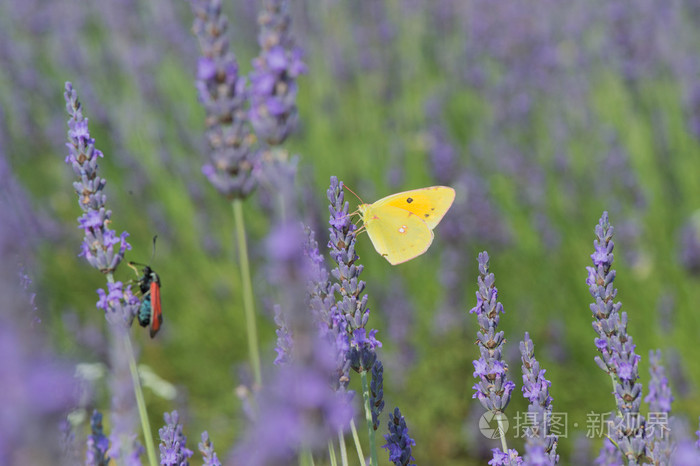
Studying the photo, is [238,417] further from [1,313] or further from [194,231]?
[1,313]

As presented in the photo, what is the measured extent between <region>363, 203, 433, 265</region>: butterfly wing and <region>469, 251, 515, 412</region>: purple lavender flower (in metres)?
1.13

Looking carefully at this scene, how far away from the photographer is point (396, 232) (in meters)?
2.61

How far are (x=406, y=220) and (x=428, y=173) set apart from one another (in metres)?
2.07

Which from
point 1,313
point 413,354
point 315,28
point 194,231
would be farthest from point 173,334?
point 1,313

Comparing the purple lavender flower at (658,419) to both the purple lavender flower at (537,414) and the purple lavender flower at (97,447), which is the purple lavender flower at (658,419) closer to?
the purple lavender flower at (537,414)

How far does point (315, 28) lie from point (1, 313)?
17.7 feet

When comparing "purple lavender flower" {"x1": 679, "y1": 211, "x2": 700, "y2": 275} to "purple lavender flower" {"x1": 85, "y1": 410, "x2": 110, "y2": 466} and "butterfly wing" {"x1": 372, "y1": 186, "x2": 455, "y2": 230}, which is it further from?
"purple lavender flower" {"x1": 85, "y1": 410, "x2": 110, "y2": 466}

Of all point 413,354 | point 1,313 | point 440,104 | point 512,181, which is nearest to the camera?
point 1,313

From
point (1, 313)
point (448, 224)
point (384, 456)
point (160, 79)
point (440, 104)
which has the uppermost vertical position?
point (160, 79)

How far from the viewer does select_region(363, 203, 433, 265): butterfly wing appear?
2512mm

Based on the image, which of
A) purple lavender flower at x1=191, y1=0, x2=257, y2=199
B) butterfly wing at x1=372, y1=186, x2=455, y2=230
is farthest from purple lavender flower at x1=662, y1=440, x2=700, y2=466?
butterfly wing at x1=372, y1=186, x2=455, y2=230

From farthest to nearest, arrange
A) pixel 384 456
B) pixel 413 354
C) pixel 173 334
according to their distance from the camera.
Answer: pixel 173 334
pixel 413 354
pixel 384 456

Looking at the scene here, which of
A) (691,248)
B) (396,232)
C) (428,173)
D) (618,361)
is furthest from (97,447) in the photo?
(428,173)

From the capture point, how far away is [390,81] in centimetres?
525
